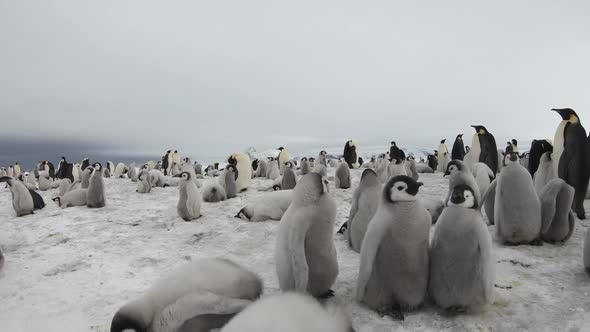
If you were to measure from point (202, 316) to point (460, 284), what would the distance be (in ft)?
5.80

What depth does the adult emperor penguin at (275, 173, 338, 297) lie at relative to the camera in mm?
2662

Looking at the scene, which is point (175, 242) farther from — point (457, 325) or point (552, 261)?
point (552, 261)

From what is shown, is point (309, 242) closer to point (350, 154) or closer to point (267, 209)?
point (267, 209)

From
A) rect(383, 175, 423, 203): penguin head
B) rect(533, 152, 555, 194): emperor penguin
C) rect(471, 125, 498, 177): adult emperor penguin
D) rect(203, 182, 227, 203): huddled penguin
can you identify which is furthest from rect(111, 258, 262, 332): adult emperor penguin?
rect(471, 125, 498, 177): adult emperor penguin

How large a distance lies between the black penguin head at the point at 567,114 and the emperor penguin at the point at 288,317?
6.49 metres

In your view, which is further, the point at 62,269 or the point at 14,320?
the point at 62,269

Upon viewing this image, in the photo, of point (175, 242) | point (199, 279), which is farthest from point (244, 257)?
point (199, 279)

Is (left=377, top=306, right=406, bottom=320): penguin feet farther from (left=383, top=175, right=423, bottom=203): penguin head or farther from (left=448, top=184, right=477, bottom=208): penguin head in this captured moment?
(left=448, top=184, right=477, bottom=208): penguin head

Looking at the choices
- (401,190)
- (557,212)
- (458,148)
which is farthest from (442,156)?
(401,190)

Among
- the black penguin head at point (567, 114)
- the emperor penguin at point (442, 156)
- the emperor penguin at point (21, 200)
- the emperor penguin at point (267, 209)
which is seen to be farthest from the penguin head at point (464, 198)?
the emperor penguin at point (442, 156)

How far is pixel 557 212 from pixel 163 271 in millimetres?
4409

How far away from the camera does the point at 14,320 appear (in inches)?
104

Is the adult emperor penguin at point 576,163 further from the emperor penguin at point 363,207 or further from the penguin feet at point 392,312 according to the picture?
the penguin feet at point 392,312

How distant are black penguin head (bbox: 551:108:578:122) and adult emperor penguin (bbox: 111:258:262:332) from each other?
655 centimetres
